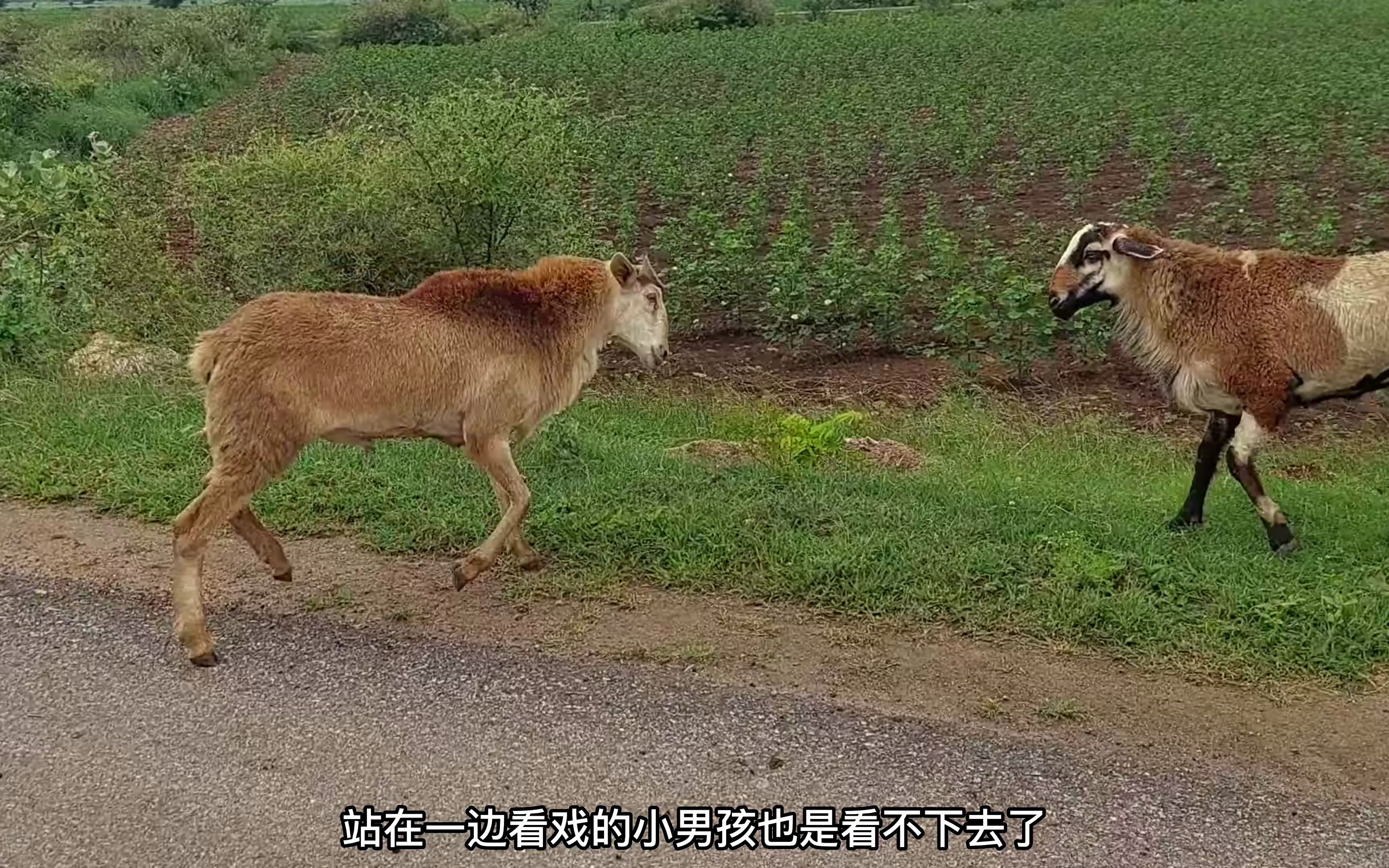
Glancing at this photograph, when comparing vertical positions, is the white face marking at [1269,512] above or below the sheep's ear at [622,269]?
below

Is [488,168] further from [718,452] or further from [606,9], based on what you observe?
[606,9]

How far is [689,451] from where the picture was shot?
8133 millimetres

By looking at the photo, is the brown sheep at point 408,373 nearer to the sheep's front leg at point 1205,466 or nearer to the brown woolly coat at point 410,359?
the brown woolly coat at point 410,359

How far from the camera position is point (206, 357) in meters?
5.83

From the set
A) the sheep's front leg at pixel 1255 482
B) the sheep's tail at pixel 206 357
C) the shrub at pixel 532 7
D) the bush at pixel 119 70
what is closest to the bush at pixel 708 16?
the shrub at pixel 532 7

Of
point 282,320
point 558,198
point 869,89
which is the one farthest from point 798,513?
point 869,89

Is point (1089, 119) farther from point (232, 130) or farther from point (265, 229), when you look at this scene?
point (232, 130)

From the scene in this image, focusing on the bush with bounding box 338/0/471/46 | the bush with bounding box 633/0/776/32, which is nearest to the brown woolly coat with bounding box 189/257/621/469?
the bush with bounding box 633/0/776/32

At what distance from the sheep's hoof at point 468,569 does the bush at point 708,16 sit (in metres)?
41.2

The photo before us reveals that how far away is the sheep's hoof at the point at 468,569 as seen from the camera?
20.1 ft

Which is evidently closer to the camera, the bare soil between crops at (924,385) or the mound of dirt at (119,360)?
the mound of dirt at (119,360)

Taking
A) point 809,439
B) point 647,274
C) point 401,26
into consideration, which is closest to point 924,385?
point 809,439

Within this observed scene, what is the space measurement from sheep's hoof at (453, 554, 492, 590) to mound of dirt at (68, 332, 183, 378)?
4.77 meters

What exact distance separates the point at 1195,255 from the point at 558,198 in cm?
568
